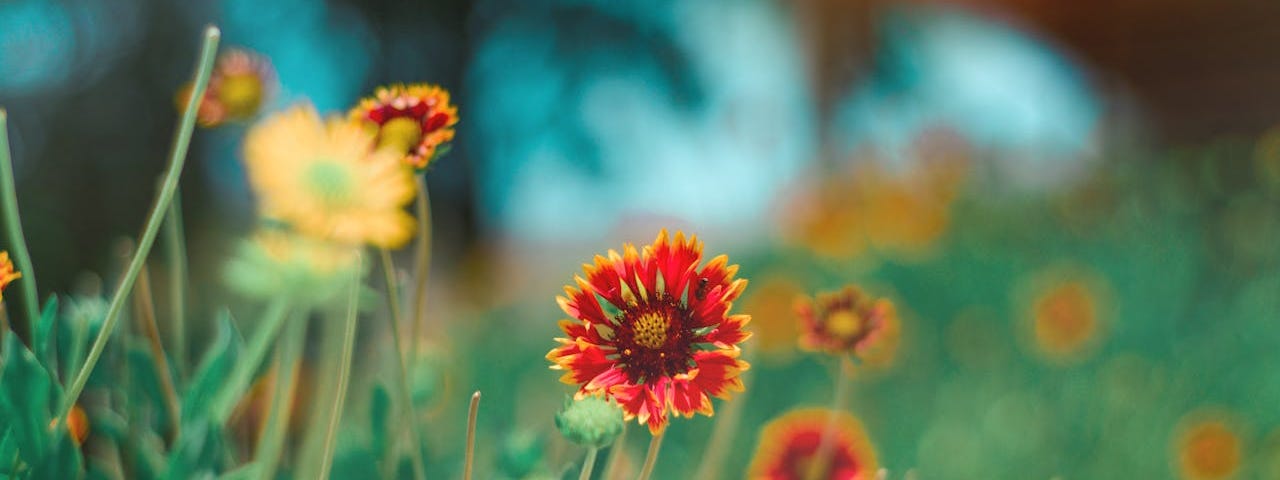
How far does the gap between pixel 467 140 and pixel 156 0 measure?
33.1 inches

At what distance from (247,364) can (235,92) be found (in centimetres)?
10

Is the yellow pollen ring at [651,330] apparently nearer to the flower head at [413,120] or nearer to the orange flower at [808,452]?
the flower head at [413,120]

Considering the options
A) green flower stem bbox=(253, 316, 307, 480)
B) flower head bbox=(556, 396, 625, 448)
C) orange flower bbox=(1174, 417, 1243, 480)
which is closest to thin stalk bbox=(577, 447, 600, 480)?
flower head bbox=(556, 396, 625, 448)

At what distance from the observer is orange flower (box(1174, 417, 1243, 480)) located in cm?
89

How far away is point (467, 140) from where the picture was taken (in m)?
2.82

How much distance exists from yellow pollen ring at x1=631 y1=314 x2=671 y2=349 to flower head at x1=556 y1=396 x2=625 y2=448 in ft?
0.07

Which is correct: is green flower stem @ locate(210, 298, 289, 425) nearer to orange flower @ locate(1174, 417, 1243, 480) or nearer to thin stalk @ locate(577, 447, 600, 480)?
thin stalk @ locate(577, 447, 600, 480)

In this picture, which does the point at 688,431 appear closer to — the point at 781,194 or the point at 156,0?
the point at 781,194

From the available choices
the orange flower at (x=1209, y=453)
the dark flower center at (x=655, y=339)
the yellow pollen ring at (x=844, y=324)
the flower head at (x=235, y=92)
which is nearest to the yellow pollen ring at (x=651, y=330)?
the dark flower center at (x=655, y=339)

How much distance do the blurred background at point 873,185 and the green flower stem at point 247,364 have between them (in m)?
0.07

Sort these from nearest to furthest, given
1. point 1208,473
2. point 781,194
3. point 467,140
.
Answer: point 1208,473 → point 781,194 → point 467,140

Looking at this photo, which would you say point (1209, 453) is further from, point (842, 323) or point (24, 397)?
point (24, 397)

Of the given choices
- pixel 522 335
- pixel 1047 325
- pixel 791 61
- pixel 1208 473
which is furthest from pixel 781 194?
pixel 1208 473

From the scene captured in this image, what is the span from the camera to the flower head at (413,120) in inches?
8.9
